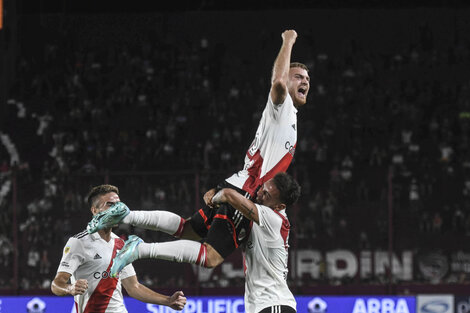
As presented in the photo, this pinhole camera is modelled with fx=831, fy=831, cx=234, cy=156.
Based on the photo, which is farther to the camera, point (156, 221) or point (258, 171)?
point (258, 171)

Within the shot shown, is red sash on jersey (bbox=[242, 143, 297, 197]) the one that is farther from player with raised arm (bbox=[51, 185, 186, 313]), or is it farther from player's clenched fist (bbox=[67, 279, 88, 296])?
player's clenched fist (bbox=[67, 279, 88, 296])

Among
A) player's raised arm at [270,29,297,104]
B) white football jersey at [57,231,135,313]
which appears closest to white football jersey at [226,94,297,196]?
player's raised arm at [270,29,297,104]

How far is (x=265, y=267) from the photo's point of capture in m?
6.33

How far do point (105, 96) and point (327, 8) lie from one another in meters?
8.04

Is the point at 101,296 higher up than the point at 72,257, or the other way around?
the point at 72,257

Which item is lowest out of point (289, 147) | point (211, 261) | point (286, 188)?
point (211, 261)

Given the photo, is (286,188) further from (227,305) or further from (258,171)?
(227,305)

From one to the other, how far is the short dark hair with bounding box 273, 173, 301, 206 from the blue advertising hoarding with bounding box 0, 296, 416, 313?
22.2 feet

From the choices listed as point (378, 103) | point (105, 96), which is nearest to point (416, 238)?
point (378, 103)

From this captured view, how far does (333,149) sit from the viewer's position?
20.8 meters

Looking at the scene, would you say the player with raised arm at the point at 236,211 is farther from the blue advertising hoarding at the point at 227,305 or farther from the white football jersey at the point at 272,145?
the blue advertising hoarding at the point at 227,305

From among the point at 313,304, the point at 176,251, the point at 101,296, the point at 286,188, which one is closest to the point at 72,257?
the point at 101,296

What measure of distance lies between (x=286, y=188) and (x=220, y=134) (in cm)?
1568

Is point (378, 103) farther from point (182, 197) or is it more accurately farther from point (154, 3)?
point (182, 197)
